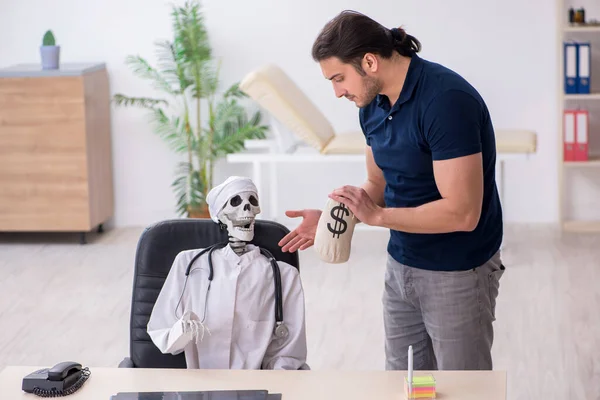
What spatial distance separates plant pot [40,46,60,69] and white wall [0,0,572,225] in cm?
46

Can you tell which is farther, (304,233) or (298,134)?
(298,134)

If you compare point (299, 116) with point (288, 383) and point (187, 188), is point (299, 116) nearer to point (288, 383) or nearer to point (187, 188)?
point (187, 188)

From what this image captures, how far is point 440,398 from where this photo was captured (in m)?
2.04

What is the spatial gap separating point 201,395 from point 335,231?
1.69ft

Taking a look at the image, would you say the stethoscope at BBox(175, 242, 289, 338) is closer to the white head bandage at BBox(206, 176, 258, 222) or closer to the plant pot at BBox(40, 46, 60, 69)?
the white head bandage at BBox(206, 176, 258, 222)

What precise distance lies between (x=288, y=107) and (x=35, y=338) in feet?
5.91

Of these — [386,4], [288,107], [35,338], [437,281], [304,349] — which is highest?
[386,4]

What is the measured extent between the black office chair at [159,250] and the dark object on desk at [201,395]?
565 mm

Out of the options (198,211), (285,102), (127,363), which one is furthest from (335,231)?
(198,211)

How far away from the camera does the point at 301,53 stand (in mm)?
6043

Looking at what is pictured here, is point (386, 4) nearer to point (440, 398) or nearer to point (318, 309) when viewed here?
point (318, 309)

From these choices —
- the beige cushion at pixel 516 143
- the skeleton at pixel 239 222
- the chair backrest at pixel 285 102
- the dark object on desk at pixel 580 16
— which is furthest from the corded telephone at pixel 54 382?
the dark object on desk at pixel 580 16

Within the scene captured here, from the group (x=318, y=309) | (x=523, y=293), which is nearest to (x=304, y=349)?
(x=318, y=309)

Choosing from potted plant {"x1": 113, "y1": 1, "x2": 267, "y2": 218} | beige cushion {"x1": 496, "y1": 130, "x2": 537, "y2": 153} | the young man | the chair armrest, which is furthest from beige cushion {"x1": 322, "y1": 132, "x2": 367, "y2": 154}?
the chair armrest
